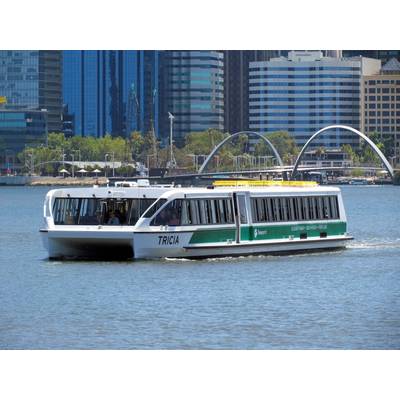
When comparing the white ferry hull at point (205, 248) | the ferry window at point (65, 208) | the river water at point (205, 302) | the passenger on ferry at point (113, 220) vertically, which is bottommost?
the river water at point (205, 302)

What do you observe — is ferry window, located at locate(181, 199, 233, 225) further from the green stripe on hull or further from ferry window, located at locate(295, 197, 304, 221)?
ferry window, located at locate(295, 197, 304, 221)

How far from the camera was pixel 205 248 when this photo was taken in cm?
4509

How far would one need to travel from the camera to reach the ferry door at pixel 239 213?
46244mm

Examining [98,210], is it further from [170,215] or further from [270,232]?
[270,232]

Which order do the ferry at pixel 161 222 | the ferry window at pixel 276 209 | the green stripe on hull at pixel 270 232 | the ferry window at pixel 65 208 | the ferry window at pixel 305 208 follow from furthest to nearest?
the ferry window at pixel 305 208 → the ferry window at pixel 276 209 → the ferry window at pixel 65 208 → the green stripe on hull at pixel 270 232 → the ferry at pixel 161 222

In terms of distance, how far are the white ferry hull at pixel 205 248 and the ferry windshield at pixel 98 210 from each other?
886 mm

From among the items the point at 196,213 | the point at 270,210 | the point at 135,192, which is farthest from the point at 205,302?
the point at 270,210

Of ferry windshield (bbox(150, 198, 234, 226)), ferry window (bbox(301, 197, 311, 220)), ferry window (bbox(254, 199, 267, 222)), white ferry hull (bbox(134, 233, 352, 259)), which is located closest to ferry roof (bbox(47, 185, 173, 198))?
ferry windshield (bbox(150, 198, 234, 226))

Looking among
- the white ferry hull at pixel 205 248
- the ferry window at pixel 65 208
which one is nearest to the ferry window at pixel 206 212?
the white ferry hull at pixel 205 248

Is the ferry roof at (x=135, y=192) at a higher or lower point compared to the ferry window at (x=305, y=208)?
higher

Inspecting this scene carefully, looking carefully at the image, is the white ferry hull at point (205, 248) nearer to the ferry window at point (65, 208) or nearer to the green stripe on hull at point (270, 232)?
the green stripe on hull at point (270, 232)

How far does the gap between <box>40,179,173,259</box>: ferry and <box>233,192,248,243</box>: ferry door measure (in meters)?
2.29

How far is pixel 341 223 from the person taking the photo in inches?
2039
